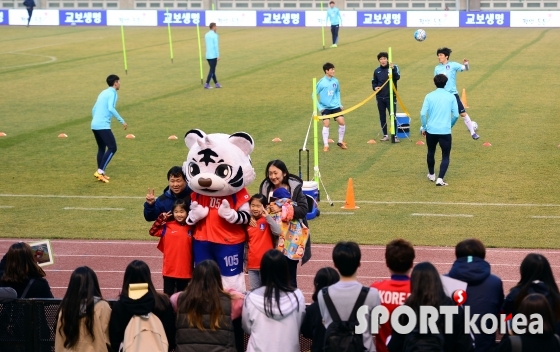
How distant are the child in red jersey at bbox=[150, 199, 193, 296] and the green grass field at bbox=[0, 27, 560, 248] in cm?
444

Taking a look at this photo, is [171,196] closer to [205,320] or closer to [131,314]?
[131,314]

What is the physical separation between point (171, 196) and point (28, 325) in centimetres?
266

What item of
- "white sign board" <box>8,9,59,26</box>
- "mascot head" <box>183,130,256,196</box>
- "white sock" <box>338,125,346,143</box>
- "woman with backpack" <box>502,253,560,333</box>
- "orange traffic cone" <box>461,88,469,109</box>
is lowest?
"orange traffic cone" <box>461,88,469,109</box>

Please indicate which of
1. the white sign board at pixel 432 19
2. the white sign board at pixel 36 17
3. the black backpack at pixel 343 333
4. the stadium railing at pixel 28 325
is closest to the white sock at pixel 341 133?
the stadium railing at pixel 28 325

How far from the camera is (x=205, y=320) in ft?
24.0

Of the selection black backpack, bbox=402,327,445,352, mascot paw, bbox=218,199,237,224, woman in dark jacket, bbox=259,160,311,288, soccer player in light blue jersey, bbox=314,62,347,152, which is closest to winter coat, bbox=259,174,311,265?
woman in dark jacket, bbox=259,160,311,288

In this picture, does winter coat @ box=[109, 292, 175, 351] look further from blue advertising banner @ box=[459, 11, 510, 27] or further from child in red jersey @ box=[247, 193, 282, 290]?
blue advertising banner @ box=[459, 11, 510, 27]

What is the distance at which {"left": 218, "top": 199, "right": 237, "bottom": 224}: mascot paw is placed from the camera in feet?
31.2

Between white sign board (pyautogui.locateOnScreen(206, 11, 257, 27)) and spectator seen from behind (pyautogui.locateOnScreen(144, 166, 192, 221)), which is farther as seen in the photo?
white sign board (pyautogui.locateOnScreen(206, 11, 257, 27))

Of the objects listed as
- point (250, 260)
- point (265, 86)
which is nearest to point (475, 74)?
point (265, 86)

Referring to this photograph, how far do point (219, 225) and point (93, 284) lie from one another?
2.34 m

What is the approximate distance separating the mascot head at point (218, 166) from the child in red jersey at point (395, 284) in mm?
2782

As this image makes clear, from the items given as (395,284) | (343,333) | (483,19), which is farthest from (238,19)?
(343,333)

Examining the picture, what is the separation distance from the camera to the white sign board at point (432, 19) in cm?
5272
